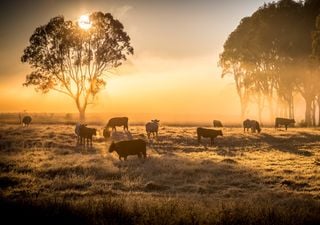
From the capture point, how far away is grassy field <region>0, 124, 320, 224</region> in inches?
427

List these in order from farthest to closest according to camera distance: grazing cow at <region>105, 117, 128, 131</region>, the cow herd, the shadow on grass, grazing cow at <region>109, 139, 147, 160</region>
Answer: grazing cow at <region>105, 117, 128, 131</region> → the cow herd → grazing cow at <region>109, 139, 147, 160</region> → the shadow on grass

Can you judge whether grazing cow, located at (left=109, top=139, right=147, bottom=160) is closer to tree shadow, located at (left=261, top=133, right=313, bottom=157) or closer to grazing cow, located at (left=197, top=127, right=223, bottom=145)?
grazing cow, located at (left=197, top=127, right=223, bottom=145)

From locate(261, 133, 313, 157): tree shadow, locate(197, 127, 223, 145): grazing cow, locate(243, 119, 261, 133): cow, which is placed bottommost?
locate(261, 133, 313, 157): tree shadow

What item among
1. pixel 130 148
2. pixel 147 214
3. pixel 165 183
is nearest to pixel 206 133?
pixel 130 148

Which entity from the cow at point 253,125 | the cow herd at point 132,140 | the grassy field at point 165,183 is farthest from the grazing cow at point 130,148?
the cow at point 253,125

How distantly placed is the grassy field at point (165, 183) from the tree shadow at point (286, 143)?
82 millimetres

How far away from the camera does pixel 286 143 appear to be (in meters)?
35.4

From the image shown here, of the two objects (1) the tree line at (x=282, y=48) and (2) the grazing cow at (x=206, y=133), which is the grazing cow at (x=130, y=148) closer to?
(2) the grazing cow at (x=206, y=133)

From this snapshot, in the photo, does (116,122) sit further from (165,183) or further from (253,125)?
(165,183)

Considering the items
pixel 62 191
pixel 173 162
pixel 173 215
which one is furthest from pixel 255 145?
pixel 173 215

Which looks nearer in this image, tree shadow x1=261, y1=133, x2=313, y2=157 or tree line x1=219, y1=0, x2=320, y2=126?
tree shadow x1=261, y1=133, x2=313, y2=157

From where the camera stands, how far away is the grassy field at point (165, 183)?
1084cm

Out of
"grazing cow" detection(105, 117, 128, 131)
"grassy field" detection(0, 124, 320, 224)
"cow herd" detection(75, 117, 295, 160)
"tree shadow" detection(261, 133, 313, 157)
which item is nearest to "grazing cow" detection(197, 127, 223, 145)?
"cow herd" detection(75, 117, 295, 160)

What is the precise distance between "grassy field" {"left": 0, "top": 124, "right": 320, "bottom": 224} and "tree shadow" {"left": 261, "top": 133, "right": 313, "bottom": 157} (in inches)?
3.2
